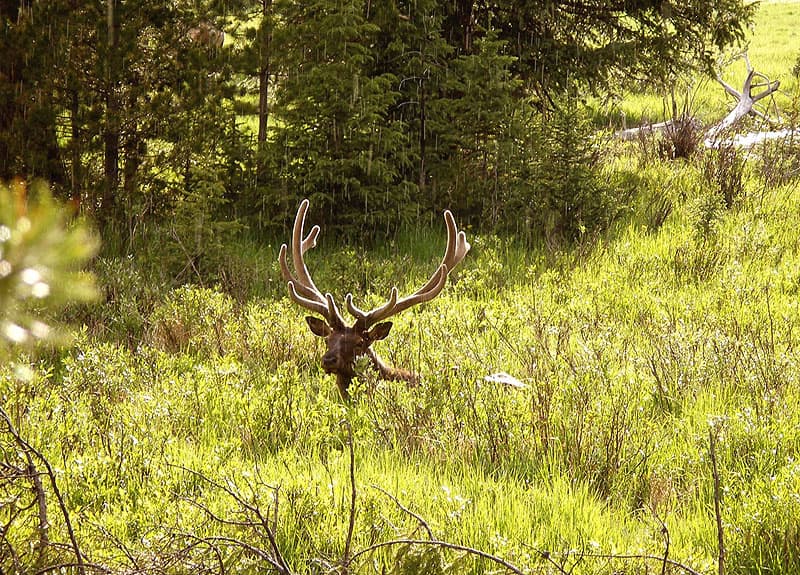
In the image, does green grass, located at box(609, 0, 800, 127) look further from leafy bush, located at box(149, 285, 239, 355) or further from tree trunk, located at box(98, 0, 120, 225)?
leafy bush, located at box(149, 285, 239, 355)

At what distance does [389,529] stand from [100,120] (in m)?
7.21

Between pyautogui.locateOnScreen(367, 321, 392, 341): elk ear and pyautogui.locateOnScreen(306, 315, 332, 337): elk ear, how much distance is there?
0.33m

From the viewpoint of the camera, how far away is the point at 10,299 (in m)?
1.52

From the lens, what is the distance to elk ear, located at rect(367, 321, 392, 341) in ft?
19.6

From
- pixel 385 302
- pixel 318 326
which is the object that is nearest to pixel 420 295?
pixel 318 326

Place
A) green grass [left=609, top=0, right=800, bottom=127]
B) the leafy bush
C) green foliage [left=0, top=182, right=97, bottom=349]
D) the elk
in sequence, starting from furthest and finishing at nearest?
green grass [left=609, top=0, right=800, bottom=127], the leafy bush, the elk, green foliage [left=0, top=182, right=97, bottom=349]

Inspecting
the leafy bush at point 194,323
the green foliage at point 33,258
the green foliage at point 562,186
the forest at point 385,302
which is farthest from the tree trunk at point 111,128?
the green foliage at point 33,258

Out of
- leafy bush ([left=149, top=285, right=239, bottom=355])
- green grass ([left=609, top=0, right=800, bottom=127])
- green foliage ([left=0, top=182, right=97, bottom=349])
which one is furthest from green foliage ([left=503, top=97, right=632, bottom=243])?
green foliage ([left=0, top=182, right=97, bottom=349])

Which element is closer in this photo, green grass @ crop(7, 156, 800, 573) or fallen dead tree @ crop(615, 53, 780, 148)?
green grass @ crop(7, 156, 800, 573)

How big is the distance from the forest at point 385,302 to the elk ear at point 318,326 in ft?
0.07

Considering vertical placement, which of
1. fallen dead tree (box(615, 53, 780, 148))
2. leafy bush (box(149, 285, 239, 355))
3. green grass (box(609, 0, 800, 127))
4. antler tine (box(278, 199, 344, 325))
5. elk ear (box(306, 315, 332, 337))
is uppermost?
green grass (box(609, 0, 800, 127))

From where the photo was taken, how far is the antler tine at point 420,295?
20.1 feet

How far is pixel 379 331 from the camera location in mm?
6016

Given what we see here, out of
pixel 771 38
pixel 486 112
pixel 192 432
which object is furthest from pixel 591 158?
pixel 771 38
